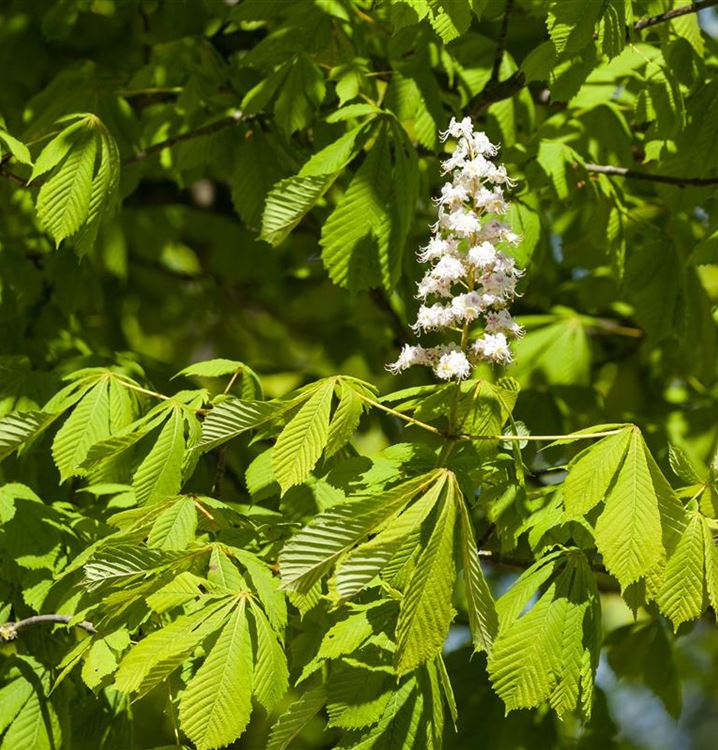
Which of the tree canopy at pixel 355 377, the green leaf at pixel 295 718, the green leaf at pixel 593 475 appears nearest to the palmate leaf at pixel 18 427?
the tree canopy at pixel 355 377

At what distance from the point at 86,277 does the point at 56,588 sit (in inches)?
56.1

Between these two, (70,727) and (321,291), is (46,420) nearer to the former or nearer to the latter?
(70,727)

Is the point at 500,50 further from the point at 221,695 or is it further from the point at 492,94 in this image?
the point at 221,695

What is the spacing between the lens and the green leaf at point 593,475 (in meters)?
1.70

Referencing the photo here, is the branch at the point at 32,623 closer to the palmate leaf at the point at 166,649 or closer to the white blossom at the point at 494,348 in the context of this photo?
the palmate leaf at the point at 166,649

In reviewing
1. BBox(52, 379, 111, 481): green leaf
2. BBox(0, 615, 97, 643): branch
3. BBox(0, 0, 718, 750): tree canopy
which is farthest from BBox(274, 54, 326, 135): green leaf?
BBox(0, 615, 97, 643): branch

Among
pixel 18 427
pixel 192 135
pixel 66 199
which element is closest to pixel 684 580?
pixel 18 427

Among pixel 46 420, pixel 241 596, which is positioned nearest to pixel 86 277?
pixel 46 420

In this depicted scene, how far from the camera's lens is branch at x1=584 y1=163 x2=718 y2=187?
9.06ft

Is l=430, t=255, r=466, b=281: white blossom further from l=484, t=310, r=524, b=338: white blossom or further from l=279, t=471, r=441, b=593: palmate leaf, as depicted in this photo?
l=279, t=471, r=441, b=593: palmate leaf

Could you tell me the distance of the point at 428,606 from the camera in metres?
1.58

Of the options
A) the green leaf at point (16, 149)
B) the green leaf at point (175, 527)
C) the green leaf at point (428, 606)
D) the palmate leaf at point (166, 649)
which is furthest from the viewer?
the green leaf at point (16, 149)

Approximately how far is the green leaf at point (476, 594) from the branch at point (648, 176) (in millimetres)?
1415

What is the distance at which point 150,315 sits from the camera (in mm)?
4672
